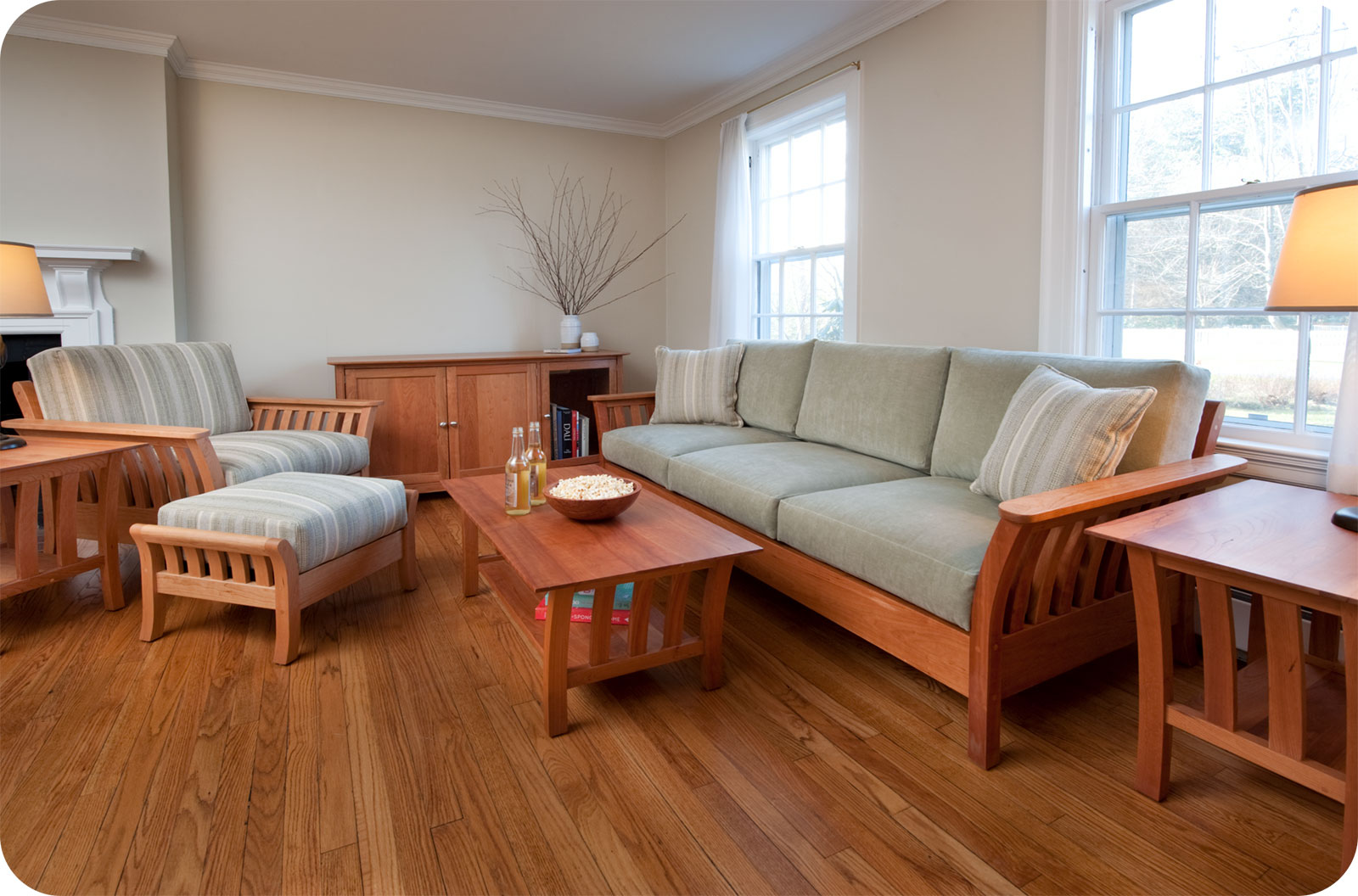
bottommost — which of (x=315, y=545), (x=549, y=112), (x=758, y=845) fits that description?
(x=758, y=845)

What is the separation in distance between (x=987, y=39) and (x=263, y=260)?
145 inches

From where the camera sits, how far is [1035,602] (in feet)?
5.68

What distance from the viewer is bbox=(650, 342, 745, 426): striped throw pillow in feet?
11.8

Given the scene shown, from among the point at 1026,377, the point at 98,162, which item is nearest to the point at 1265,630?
the point at 1026,377

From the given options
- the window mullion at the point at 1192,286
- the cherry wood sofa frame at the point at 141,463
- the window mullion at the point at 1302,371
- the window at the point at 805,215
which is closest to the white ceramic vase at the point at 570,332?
the window at the point at 805,215

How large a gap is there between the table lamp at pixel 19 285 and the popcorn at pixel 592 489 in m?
1.85

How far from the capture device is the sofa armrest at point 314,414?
3.45 metres

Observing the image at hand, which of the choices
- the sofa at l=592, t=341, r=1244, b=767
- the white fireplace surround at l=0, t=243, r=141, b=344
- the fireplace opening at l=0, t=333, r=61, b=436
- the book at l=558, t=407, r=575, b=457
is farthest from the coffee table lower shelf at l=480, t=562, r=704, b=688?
the fireplace opening at l=0, t=333, r=61, b=436

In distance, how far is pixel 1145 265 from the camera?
8.07 feet

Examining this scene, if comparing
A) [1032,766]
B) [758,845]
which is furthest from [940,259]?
[758,845]

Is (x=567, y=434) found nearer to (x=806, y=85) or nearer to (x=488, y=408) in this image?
(x=488, y=408)

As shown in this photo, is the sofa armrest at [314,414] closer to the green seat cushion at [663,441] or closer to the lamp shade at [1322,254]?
the green seat cushion at [663,441]

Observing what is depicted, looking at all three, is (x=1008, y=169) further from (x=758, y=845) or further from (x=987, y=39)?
(x=758, y=845)

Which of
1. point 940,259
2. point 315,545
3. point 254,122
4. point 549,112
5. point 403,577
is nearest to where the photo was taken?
point 315,545
